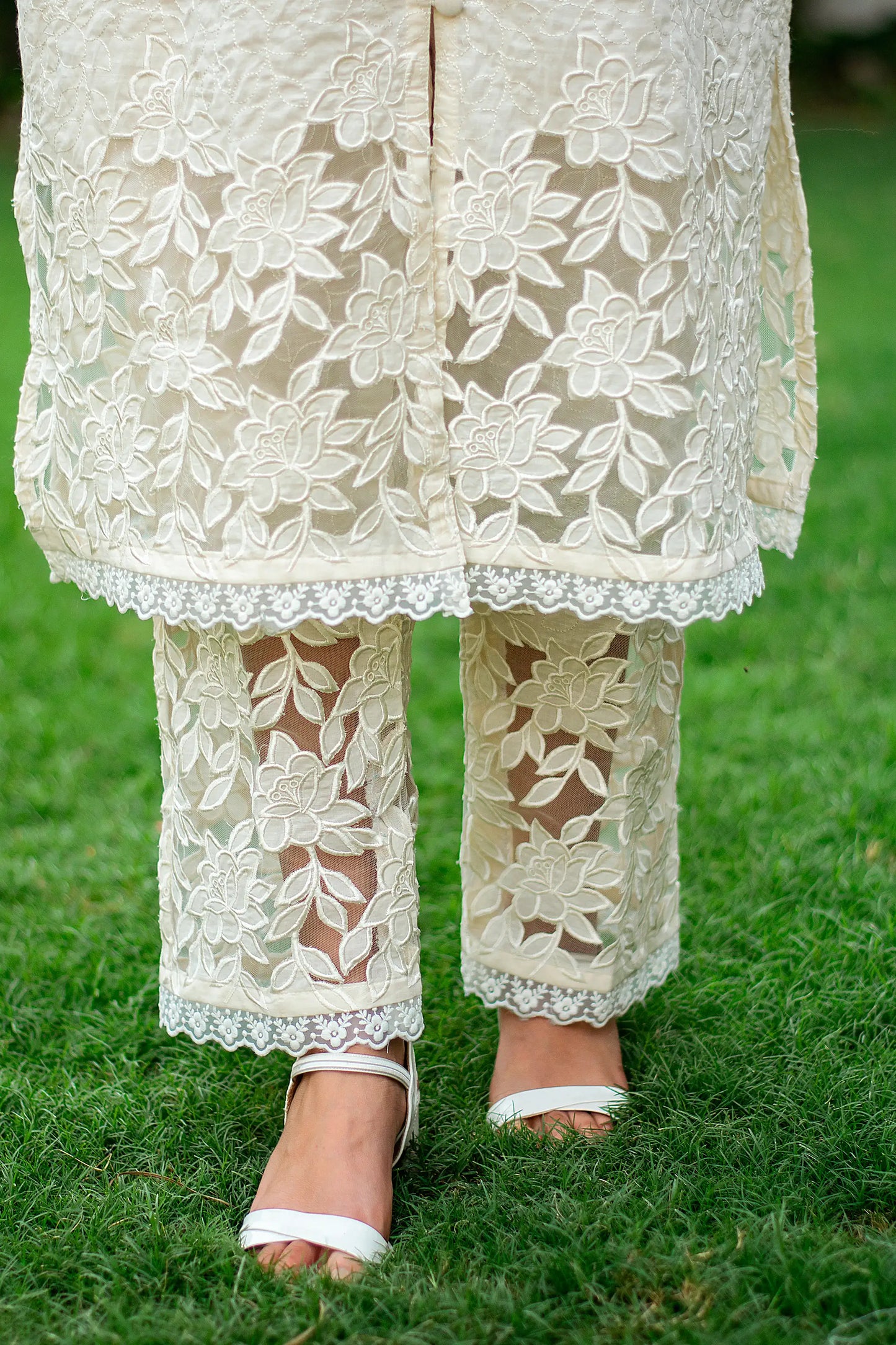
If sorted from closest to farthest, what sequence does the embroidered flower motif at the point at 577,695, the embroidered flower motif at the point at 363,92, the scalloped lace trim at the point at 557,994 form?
the embroidered flower motif at the point at 363,92
the embroidered flower motif at the point at 577,695
the scalloped lace trim at the point at 557,994

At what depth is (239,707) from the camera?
1160mm

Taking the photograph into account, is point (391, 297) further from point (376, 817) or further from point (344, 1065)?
point (344, 1065)

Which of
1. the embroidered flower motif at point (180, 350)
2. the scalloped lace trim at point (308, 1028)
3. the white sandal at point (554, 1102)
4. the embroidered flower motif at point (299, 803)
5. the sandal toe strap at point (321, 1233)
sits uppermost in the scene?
the embroidered flower motif at point (180, 350)

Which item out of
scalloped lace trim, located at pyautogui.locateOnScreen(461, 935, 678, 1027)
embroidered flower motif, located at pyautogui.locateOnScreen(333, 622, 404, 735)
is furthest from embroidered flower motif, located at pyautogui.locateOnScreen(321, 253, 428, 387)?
scalloped lace trim, located at pyautogui.locateOnScreen(461, 935, 678, 1027)

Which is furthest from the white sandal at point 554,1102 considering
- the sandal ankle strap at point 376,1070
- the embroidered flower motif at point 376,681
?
the embroidered flower motif at point 376,681

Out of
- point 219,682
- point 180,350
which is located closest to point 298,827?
point 219,682

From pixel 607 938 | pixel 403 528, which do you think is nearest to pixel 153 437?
pixel 403 528

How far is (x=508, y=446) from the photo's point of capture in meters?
1.10

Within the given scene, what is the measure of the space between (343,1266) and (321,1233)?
0.03 m

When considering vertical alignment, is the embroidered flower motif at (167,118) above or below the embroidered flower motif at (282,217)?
above

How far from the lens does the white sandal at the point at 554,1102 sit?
1.38 metres

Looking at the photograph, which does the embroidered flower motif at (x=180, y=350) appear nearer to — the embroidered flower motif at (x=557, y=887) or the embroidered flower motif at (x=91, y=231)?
the embroidered flower motif at (x=91, y=231)

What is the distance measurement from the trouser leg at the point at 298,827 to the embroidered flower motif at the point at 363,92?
0.39 meters

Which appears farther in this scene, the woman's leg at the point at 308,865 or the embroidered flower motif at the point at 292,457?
the woman's leg at the point at 308,865
